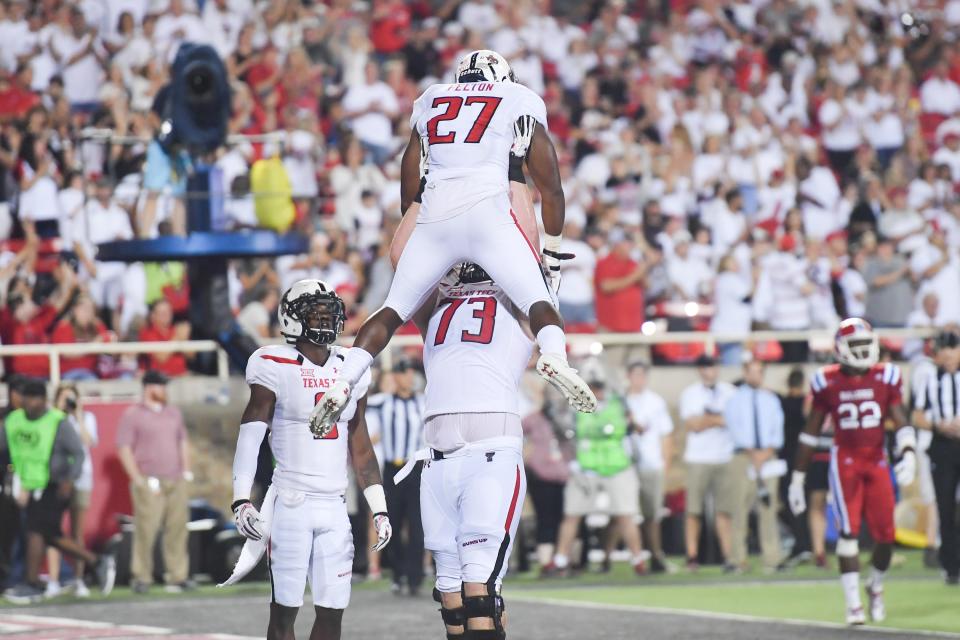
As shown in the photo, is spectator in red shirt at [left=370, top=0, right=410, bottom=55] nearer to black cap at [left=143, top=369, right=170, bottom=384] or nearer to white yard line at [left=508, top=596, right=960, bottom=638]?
black cap at [left=143, top=369, right=170, bottom=384]

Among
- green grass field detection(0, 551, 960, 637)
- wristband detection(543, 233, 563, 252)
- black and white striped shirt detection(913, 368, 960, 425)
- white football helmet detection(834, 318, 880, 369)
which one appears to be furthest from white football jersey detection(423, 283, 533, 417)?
black and white striped shirt detection(913, 368, 960, 425)

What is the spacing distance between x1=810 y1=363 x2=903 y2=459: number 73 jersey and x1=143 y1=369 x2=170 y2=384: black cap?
6.01 metres

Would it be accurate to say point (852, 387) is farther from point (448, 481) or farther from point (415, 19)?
point (415, 19)

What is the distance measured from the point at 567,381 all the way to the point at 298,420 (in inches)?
79.3

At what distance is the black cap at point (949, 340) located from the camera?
1653 centimetres

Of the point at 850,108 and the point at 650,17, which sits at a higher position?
the point at 650,17

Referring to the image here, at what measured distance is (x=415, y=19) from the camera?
24828mm

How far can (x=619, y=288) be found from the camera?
19.4 meters

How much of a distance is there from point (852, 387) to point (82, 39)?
34.0ft

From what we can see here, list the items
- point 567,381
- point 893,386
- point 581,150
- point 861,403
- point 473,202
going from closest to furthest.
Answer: point 567,381, point 473,202, point 861,403, point 893,386, point 581,150

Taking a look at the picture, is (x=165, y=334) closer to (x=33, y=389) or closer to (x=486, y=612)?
(x=33, y=389)

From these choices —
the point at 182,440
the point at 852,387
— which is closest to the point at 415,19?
the point at 182,440

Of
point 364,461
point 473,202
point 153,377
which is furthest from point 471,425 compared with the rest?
point 153,377

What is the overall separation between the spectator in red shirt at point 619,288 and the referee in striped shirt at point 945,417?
372 centimetres
